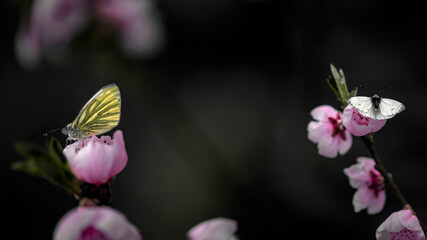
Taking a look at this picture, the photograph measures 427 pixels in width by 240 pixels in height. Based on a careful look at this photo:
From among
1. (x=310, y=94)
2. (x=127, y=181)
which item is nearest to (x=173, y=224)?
(x=127, y=181)

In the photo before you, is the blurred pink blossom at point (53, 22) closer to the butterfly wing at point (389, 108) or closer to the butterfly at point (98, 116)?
the butterfly at point (98, 116)

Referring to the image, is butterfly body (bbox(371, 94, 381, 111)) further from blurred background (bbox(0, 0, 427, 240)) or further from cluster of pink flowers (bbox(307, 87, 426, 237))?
blurred background (bbox(0, 0, 427, 240))

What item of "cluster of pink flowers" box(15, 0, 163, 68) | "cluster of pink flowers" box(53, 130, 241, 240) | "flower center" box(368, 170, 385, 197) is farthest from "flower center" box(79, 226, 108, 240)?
"cluster of pink flowers" box(15, 0, 163, 68)

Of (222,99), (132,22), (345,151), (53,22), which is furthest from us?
(222,99)

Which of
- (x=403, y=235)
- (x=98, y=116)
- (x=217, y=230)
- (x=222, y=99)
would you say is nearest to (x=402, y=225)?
(x=403, y=235)

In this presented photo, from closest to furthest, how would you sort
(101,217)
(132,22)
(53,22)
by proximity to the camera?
(101,217) < (53,22) < (132,22)

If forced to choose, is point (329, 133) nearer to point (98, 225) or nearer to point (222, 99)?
point (98, 225)

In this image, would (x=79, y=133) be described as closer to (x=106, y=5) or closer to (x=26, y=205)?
(x=106, y=5)
